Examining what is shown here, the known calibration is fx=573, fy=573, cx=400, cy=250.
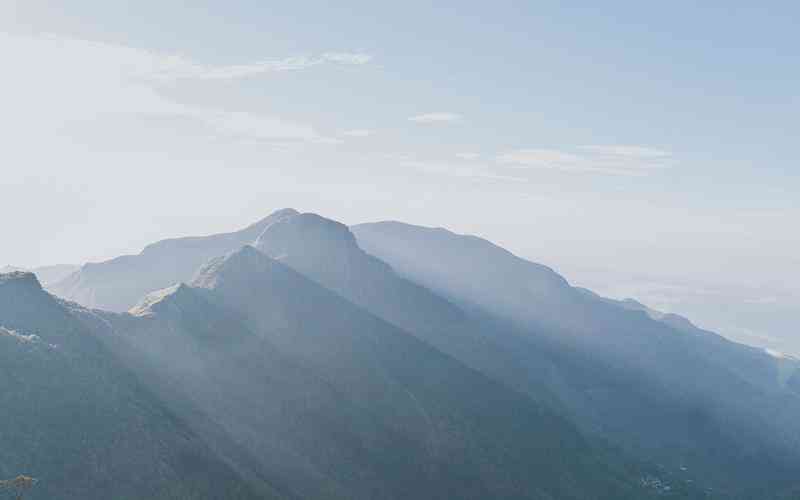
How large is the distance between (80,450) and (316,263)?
116972 millimetres

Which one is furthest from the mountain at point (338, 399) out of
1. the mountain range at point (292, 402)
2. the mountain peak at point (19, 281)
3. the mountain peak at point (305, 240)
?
the mountain peak at point (305, 240)

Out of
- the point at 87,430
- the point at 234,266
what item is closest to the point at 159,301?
the point at 234,266

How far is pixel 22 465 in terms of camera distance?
68938 mm

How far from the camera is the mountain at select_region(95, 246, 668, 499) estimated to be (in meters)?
109

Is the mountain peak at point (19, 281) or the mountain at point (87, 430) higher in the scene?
the mountain peak at point (19, 281)

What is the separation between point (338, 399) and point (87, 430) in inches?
2267

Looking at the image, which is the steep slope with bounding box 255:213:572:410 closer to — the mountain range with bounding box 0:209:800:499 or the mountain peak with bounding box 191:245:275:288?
the mountain range with bounding box 0:209:800:499

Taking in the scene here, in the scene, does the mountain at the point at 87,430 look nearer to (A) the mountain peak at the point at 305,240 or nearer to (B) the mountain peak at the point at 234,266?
(B) the mountain peak at the point at 234,266

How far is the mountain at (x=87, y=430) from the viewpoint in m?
71.0

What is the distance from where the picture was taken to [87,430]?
77.5 metres

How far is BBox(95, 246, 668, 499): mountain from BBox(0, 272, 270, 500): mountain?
508 inches

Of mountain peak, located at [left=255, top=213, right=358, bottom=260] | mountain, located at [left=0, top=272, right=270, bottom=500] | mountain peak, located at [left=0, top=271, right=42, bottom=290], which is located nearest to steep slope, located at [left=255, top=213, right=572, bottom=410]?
mountain peak, located at [left=255, top=213, right=358, bottom=260]

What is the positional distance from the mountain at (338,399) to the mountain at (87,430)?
42.3 feet

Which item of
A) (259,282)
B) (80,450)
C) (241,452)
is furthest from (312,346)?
(80,450)
